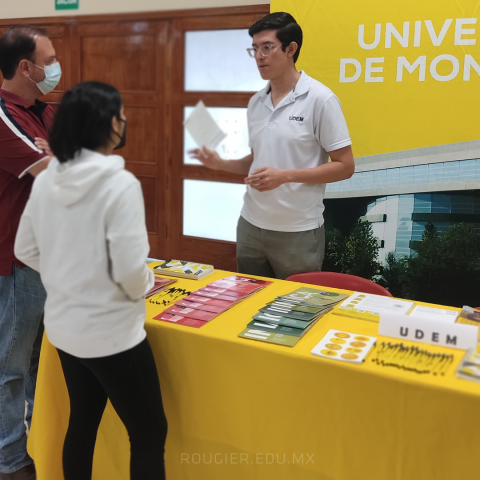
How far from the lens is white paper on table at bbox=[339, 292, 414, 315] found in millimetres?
1562

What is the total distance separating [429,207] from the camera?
276 cm

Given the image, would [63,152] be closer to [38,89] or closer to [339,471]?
[38,89]

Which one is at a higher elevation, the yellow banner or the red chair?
the yellow banner

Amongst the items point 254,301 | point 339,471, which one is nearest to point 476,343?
point 339,471

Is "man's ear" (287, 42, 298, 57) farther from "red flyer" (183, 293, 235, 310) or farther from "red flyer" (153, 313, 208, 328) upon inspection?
"red flyer" (153, 313, 208, 328)

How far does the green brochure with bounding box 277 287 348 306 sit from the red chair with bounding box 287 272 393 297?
9.1 inches

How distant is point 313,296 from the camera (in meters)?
1.71

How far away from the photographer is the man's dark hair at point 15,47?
163 centimetres

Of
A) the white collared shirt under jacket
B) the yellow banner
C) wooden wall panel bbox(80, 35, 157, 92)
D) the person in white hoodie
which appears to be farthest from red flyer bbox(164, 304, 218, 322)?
wooden wall panel bbox(80, 35, 157, 92)

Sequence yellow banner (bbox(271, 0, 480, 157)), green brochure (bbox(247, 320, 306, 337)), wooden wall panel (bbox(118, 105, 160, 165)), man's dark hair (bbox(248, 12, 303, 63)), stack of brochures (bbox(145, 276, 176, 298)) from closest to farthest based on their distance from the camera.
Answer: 1. green brochure (bbox(247, 320, 306, 337))
2. stack of brochures (bbox(145, 276, 176, 298))
3. man's dark hair (bbox(248, 12, 303, 63))
4. yellow banner (bbox(271, 0, 480, 157))
5. wooden wall panel (bbox(118, 105, 160, 165))

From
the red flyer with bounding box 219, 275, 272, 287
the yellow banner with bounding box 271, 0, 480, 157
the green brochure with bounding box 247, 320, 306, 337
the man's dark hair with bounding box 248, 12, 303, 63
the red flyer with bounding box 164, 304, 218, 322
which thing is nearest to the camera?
the green brochure with bounding box 247, 320, 306, 337

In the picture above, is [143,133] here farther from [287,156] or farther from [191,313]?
[191,313]

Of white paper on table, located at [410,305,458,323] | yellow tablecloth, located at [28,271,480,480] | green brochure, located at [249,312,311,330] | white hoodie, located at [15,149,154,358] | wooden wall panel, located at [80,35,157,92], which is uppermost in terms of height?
wooden wall panel, located at [80,35,157,92]

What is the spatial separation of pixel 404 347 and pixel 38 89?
1.45 m
